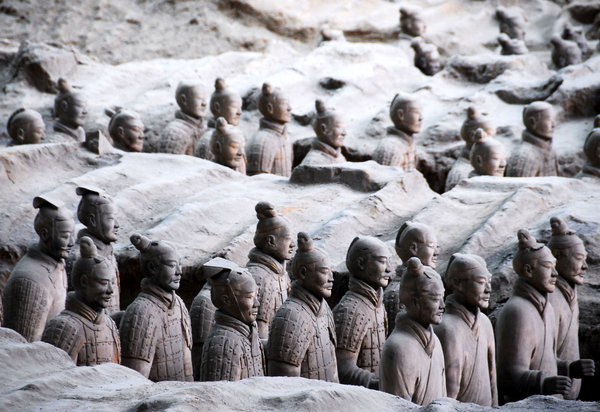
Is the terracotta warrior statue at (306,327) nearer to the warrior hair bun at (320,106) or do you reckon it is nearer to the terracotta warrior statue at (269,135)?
the warrior hair bun at (320,106)

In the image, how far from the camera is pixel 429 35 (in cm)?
1467

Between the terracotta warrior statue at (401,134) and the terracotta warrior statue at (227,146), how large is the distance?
1.39 metres

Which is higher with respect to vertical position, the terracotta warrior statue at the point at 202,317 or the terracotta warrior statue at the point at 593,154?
the terracotta warrior statue at the point at 593,154

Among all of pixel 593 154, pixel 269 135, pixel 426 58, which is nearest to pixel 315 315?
pixel 593 154

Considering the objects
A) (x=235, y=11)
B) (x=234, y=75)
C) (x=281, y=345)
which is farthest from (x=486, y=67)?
(x=281, y=345)

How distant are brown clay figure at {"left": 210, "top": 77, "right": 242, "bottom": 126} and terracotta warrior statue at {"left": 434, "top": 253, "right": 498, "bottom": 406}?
4.87 metres

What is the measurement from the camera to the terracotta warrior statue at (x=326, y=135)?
31.9 ft

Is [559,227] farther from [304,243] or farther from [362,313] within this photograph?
[304,243]

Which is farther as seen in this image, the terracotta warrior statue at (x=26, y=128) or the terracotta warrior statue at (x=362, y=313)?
the terracotta warrior statue at (x=26, y=128)

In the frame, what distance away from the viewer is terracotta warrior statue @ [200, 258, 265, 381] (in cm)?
556

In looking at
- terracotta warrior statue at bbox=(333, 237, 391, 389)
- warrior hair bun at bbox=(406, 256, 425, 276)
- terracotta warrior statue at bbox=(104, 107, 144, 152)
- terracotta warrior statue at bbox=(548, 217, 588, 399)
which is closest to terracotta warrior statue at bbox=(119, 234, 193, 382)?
terracotta warrior statue at bbox=(333, 237, 391, 389)

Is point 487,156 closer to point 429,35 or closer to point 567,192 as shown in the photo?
point 567,192

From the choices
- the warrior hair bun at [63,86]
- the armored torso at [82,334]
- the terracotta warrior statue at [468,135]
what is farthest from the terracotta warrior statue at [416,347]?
the warrior hair bun at [63,86]

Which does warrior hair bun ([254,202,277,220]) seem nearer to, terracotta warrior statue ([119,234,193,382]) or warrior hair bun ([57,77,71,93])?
terracotta warrior statue ([119,234,193,382])
